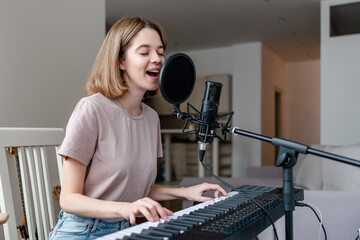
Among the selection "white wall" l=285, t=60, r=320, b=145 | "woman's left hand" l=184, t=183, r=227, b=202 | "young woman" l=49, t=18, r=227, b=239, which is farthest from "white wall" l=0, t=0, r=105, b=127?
"white wall" l=285, t=60, r=320, b=145

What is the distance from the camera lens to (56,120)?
236cm

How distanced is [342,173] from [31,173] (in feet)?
7.37

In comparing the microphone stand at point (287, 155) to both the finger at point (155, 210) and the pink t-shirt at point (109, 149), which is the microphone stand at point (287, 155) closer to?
the finger at point (155, 210)

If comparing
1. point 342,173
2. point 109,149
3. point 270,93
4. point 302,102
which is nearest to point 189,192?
point 109,149

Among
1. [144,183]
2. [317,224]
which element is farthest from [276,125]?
[144,183]

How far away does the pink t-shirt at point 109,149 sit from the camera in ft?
3.52

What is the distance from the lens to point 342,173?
2730 mm

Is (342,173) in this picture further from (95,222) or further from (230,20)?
(230,20)

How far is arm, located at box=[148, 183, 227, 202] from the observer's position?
1.20 meters

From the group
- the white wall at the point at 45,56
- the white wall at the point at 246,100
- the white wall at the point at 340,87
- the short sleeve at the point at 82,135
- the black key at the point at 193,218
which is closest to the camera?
the black key at the point at 193,218

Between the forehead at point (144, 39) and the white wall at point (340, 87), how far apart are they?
4.23 metres

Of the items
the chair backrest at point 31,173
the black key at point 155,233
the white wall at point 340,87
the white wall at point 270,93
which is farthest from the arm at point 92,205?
the white wall at point 270,93

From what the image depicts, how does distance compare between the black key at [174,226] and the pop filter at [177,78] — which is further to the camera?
the pop filter at [177,78]

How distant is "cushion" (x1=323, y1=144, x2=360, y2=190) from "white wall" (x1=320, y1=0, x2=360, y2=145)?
1.76 meters
